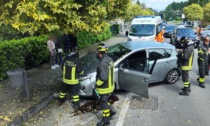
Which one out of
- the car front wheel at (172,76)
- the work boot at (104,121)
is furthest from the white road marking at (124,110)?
the car front wheel at (172,76)

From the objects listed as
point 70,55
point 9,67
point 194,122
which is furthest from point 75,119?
point 9,67

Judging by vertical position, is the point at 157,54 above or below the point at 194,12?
below

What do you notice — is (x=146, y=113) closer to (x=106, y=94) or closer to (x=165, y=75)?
(x=106, y=94)

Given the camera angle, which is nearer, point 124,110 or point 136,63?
point 124,110

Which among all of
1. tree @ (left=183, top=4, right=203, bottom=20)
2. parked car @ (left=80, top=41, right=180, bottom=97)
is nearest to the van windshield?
parked car @ (left=80, top=41, right=180, bottom=97)

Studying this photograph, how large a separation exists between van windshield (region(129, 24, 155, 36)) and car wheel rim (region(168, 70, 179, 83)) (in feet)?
28.6

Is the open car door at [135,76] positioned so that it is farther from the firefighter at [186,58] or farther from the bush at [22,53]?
the bush at [22,53]

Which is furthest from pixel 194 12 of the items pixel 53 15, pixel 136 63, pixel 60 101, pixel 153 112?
pixel 53 15

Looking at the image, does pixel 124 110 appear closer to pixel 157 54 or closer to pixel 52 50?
pixel 157 54

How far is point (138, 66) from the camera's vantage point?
8141mm

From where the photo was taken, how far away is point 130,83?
24.0ft

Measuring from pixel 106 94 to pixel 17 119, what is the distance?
217 cm

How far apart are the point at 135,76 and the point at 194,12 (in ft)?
228

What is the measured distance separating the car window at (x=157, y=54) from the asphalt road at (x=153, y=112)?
1154 mm
